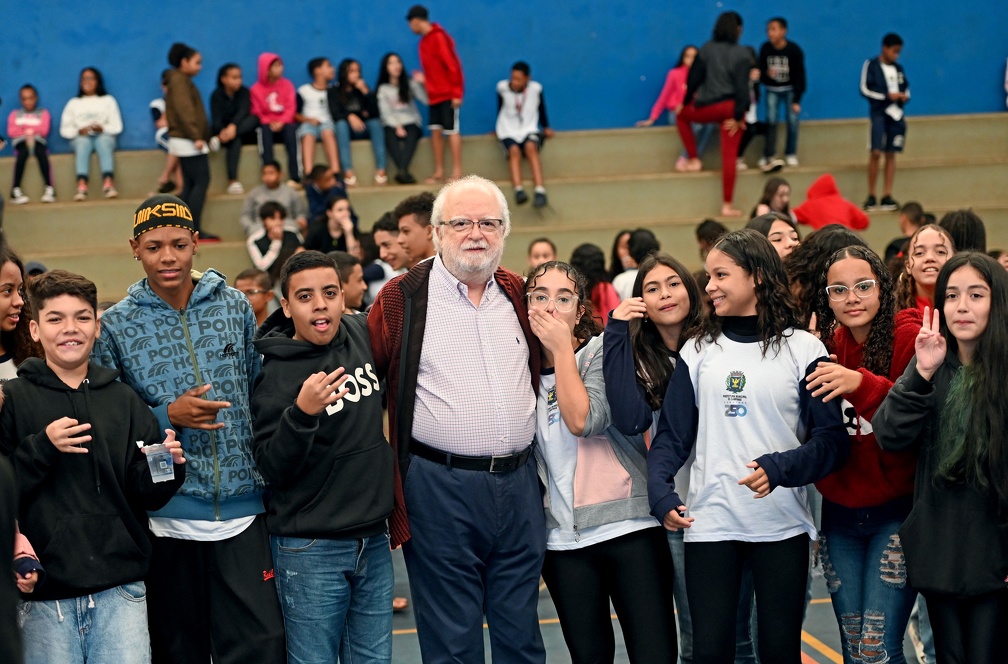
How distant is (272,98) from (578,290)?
8.93 metres

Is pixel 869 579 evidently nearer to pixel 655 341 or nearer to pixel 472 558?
pixel 655 341

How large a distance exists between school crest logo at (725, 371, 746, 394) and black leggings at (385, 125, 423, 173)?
29.3 ft

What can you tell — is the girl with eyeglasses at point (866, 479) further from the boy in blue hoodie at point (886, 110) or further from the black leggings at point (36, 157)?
the black leggings at point (36, 157)

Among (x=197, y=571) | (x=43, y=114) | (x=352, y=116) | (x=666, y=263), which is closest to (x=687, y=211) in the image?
(x=352, y=116)

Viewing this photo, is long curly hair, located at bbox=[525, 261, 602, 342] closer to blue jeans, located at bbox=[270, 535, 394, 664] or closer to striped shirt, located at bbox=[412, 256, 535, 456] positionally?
striped shirt, located at bbox=[412, 256, 535, 456]

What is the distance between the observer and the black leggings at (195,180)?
37.8 ft

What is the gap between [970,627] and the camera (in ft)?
11.5

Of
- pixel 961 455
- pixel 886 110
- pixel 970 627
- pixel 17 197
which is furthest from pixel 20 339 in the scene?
pixel 886 110

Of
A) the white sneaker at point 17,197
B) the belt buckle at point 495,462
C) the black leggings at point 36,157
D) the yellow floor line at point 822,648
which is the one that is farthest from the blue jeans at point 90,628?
the black leggings at point 36,157

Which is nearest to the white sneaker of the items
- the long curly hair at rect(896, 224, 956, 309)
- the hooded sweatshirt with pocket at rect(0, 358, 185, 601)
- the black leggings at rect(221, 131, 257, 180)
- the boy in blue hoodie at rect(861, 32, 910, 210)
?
the black leggings at rect(221, 131, 257, 180)

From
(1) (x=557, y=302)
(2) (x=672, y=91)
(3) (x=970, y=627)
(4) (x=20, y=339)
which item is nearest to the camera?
(3) (x=970, y=627)

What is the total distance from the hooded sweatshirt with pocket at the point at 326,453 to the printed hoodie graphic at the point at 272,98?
28.9 feet

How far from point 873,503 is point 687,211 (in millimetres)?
8889

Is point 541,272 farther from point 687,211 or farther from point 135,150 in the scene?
point 135,150
